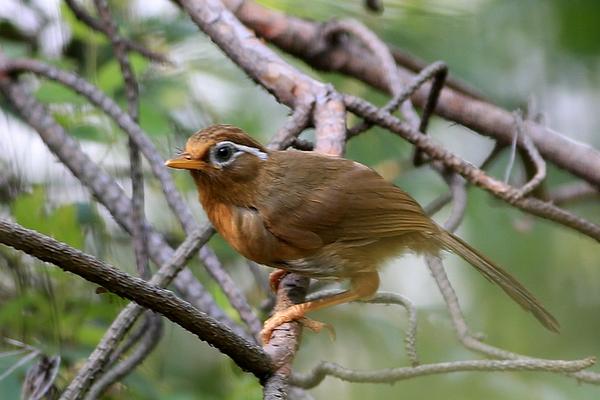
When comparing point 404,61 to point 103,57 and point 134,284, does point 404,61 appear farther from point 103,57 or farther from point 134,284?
point 134,284

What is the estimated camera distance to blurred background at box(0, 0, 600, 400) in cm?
291

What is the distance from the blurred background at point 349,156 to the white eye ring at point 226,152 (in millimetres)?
528

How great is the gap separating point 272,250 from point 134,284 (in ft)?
3.78

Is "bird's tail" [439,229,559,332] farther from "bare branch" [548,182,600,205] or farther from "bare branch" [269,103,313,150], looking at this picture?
"bare branch" [548,182,600,205]

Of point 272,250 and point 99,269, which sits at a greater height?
point 272,250

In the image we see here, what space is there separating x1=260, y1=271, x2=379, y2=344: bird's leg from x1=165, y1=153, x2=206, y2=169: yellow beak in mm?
478

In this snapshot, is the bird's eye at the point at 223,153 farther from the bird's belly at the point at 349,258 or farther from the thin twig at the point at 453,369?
the thin twig at the point at 453,369

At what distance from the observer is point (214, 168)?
8.77 ft

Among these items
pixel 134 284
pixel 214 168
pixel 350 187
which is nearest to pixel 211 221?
pixel 214 168

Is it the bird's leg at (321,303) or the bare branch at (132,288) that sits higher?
the bird's leg at (321,303)

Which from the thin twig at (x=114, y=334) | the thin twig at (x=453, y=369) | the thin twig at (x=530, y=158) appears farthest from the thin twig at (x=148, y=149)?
the thin twig at (x=530, y=158)

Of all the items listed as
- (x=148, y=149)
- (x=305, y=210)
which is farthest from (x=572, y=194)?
(x=148, y=149)

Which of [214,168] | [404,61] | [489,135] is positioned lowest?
[214,168]

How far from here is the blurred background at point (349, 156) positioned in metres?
2.91
